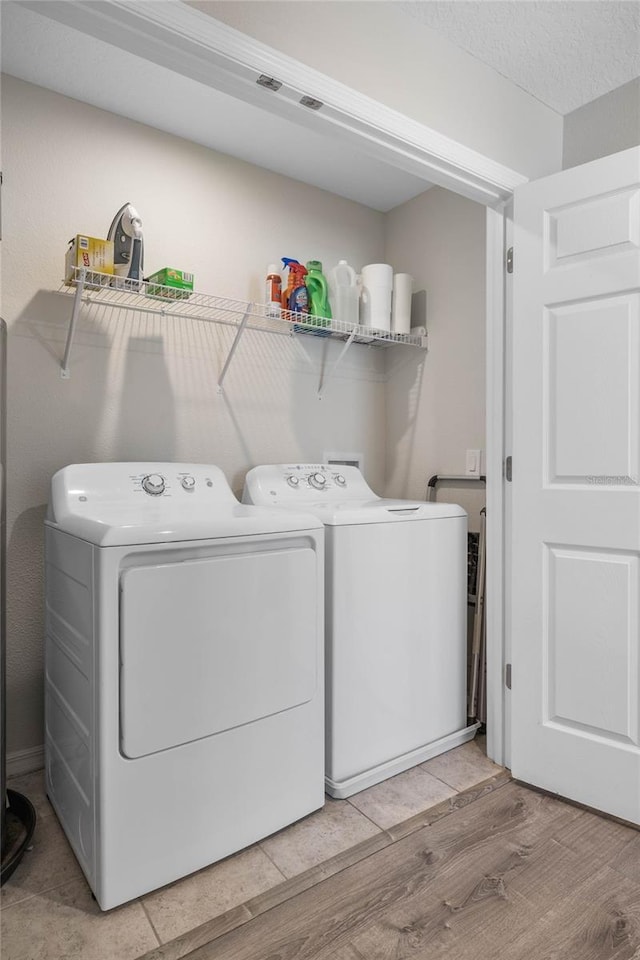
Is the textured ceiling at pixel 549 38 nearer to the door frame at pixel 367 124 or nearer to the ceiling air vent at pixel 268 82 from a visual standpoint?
the door frame at pixel 367 124

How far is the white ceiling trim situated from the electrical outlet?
100 cm

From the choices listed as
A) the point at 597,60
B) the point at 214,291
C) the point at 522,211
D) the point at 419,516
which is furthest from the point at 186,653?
the point at 597,60

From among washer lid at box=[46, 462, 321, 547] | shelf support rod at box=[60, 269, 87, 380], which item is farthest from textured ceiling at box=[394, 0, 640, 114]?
washer lid at box=[46, 462, 321, 547]

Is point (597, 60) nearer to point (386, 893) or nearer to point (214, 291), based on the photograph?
point (214, 291)

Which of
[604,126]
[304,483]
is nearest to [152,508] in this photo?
[304,483]

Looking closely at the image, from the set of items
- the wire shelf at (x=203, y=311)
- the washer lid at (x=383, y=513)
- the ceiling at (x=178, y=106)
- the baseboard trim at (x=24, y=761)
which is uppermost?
the ceiling at (x=178, y=106)

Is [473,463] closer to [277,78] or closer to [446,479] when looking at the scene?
[446,479]

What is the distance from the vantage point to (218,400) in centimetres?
244

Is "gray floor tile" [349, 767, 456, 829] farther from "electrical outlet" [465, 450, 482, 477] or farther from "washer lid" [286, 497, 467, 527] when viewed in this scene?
"electrical outlet" [465, 450, 482, 477]

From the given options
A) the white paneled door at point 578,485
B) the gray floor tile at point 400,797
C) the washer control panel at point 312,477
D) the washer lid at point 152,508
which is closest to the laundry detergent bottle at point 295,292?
the washer control panel at point 312,477

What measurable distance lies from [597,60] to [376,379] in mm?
1494

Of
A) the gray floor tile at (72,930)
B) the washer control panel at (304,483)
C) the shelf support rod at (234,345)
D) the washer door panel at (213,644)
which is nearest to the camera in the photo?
the gray floor tile at (72,930)

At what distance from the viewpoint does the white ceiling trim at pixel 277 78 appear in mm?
1266

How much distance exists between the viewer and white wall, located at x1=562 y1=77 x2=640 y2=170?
200 cm
